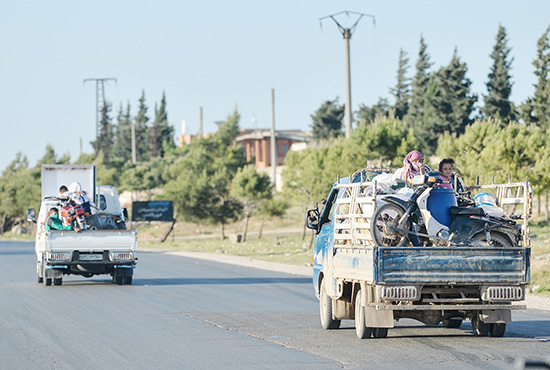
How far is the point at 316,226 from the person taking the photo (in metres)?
13.7

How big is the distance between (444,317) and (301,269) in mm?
17968

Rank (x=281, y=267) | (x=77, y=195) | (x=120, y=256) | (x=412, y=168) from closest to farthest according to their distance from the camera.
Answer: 1. (x=412, y=168)
2. (x=77, y=195)
3. (x=120, y=256)
4. (x=281, y=267)

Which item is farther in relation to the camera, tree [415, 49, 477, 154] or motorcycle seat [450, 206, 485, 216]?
tree [415, 49, 477, 154]

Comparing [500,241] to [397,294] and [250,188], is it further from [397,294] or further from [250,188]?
[250,188]

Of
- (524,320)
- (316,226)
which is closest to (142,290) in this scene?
(316,226)

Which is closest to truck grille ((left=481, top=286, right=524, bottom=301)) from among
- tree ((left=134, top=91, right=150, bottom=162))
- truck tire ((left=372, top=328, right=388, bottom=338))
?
truck tire ((left=372, top=328, right=388, bottom=338))

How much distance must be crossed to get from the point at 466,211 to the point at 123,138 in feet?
403

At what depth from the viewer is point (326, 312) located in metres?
13.0

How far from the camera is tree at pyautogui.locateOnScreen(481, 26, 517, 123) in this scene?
72000 mm

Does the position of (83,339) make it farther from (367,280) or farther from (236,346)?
(367,280)

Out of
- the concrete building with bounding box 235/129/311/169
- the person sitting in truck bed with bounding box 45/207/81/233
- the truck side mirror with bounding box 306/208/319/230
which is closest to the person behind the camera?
the truck side mirror with bounding box 306/208/319/230

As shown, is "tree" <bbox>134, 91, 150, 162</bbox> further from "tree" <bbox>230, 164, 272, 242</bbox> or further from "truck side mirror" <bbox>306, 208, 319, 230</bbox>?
"truck side mirror" <bbox>306, 208, 319, 230</bbox>

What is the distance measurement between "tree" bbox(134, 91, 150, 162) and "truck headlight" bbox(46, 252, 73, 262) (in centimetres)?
10663

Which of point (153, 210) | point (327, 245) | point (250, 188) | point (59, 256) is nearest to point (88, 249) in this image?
point (59, 256)
